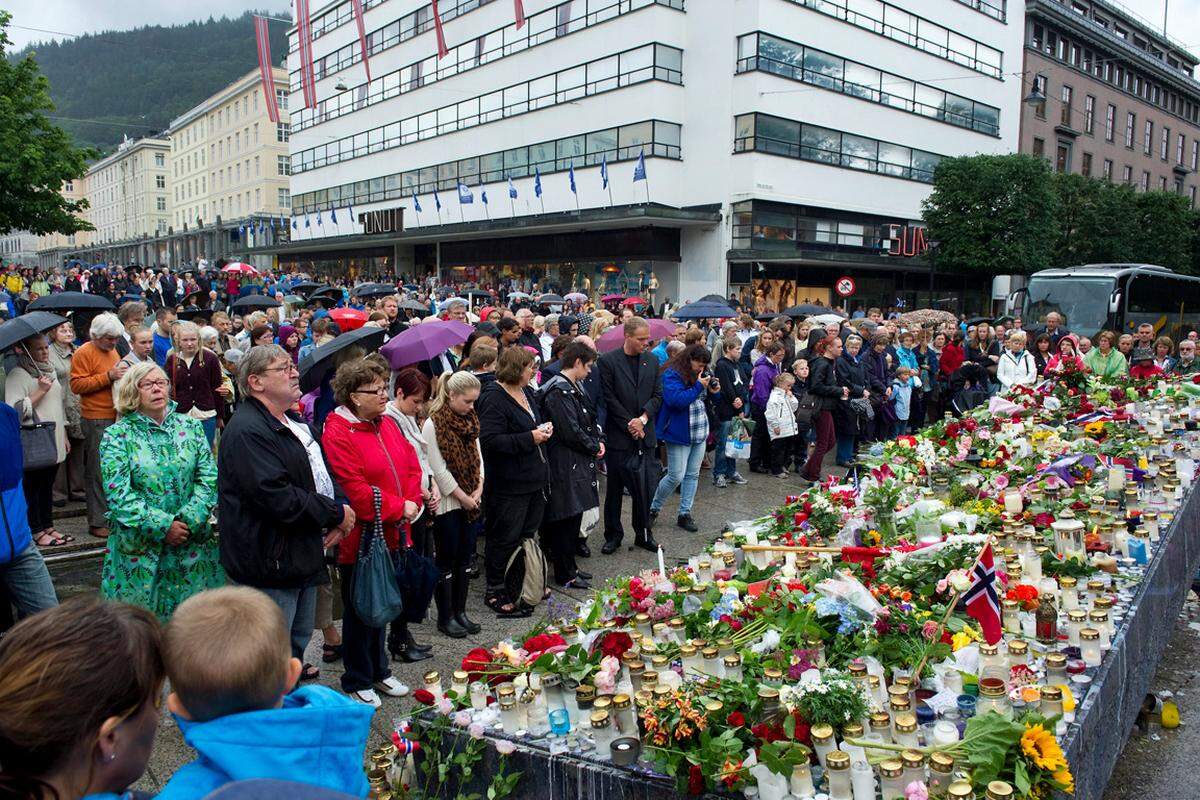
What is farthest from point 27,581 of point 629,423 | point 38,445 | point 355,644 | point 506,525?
point 629,423

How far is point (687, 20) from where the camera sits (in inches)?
1294

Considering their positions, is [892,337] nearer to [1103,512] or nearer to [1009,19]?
[1103,512]

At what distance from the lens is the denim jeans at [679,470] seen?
8.39m

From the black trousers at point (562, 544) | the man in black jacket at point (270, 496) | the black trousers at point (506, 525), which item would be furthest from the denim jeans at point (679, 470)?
the man in black jacket at point (270, 496)

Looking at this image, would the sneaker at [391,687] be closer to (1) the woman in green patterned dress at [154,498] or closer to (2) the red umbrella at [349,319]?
(1) the woman in green patterned dress at [154,498]

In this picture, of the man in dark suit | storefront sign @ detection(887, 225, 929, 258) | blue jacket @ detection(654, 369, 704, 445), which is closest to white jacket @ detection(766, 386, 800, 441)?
blue jacket @ detection(654, 369, 704, 445)

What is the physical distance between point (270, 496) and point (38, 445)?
3060 millimetres

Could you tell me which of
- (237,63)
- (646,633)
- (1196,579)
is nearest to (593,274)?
(1196,579)

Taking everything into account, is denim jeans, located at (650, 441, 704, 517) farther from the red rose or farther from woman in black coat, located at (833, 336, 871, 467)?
the red rose

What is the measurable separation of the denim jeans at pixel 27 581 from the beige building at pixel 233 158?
69.0 m

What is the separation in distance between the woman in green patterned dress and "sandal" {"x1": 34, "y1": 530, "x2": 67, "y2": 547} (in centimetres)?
327

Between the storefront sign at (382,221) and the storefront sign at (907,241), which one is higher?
the storefront sign at (382,221)

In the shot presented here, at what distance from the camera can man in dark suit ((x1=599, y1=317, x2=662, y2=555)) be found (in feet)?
25.6

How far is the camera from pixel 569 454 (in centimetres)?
677
